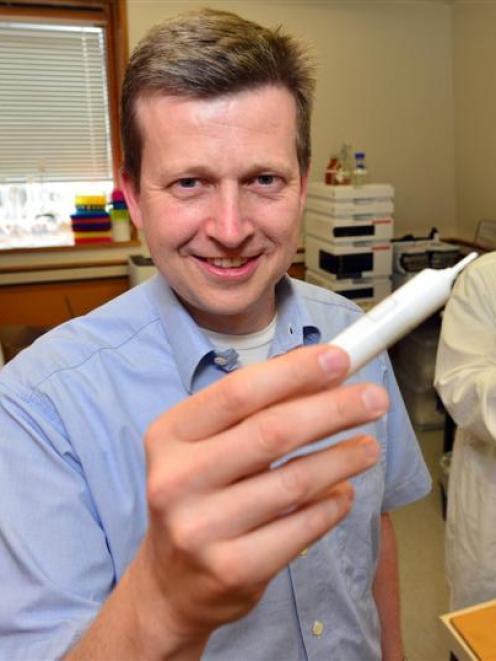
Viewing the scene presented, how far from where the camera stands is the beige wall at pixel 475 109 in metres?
3.13

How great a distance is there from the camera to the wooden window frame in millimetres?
2842

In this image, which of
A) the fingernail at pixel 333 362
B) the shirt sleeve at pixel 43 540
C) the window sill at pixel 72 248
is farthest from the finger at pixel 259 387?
the window sill at pixel 72 248

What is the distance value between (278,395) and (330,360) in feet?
0.14

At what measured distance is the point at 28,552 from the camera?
1.97 ft

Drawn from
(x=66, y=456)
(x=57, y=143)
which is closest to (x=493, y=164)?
(x=57, y=143)

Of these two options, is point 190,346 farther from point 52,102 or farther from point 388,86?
point 388,86

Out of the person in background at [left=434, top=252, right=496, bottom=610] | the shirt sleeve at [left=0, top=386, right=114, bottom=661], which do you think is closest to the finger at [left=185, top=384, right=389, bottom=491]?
the shirt sleeve at [left=0, top=386, right=114, bottom=661]

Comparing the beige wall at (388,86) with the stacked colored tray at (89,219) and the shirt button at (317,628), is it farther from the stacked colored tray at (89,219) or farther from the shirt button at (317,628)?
the shirt button at (317,628)

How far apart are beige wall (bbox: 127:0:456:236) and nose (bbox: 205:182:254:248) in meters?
2.75

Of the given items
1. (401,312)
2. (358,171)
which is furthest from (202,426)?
(358,171)

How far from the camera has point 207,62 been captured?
2.32 ft

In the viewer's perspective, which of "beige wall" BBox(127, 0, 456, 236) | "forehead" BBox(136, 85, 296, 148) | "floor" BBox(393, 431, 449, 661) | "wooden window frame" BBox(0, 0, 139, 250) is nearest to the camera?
"forehead" BBox(136, 85, 296, 148)

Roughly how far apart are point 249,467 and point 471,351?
1.23m

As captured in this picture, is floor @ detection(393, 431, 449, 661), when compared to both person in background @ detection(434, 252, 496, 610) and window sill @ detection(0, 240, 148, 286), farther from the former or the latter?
window sill @ detection(0, 240, 148, 286)
